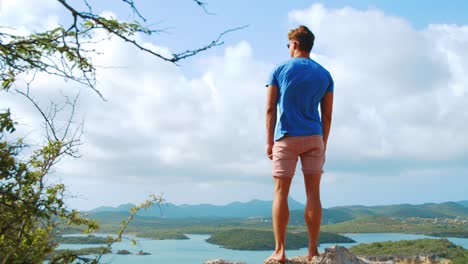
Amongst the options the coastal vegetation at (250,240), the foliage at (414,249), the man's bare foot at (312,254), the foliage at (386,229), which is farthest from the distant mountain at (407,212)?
the man's bare foot at (312,254)

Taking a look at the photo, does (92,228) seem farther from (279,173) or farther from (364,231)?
(364,231)

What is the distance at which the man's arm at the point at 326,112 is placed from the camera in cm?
385

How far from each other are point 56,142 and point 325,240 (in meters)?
68.9

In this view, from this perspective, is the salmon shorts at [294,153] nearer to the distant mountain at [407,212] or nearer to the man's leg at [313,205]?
the man's leg at [313,205]

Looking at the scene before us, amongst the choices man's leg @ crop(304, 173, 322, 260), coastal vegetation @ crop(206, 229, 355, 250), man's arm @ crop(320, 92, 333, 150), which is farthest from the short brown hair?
coastal vegetation @ crop(206, 229, 355, 250)

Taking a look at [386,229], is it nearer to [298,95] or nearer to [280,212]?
[280,212]

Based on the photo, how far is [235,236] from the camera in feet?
261

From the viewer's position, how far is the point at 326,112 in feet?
12.8

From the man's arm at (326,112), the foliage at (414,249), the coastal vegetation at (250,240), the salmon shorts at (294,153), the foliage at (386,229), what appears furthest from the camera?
the foliage at (386,229)

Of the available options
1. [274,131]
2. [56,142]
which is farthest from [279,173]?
[56,142]

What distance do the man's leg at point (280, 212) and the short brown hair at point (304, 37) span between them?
1.02 metres

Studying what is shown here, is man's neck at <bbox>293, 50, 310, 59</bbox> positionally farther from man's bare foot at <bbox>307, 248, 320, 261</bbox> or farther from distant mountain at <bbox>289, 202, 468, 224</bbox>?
distant mountain at <bbox>289, 202, 468, 224</bbox>

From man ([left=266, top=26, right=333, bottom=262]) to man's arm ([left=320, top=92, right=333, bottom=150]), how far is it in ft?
0.27

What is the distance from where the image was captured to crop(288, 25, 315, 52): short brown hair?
3781 mm
